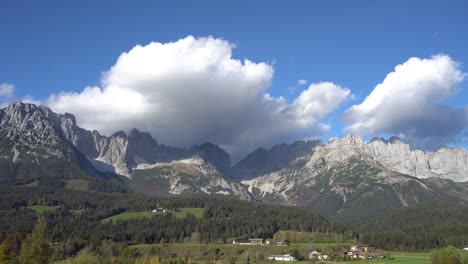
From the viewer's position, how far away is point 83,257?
134 m

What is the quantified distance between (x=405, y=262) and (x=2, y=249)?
133386 mm

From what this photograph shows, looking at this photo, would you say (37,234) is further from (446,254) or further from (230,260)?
(446,254)

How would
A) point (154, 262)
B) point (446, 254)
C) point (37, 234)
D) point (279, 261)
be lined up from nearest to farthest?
point (37, 234)
point (446, 254)
point (154, 262)
point (279, 261)

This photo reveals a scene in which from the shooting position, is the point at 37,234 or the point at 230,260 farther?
the point at 230,260

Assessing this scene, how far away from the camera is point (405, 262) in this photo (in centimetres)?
17312

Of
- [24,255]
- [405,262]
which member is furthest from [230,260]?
[24,255]

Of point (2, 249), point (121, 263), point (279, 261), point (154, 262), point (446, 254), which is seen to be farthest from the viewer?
point (279, 261)

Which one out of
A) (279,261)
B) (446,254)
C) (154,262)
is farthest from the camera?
(279,261)

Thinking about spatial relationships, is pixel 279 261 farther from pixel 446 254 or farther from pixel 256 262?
pixel 446 254

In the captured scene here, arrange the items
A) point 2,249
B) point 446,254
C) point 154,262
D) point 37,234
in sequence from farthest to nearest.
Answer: point 154,262 < point 446,254 < point 2,249 < point 37,234

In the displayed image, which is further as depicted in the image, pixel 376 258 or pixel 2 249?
pixel 376 258

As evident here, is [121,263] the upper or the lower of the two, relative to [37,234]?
lower

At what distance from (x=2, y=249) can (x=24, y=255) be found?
2052cm

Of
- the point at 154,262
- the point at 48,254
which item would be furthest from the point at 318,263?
the point at 48,254
